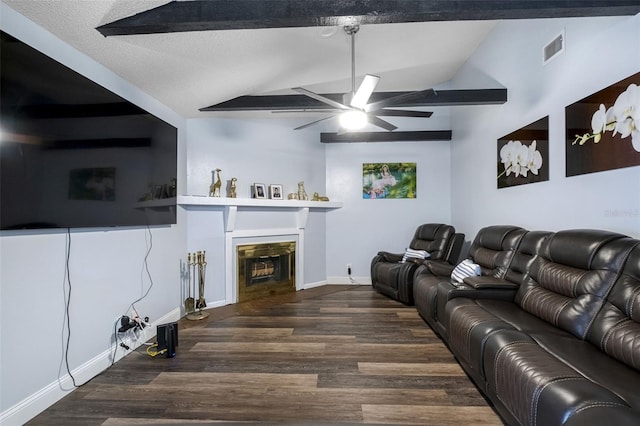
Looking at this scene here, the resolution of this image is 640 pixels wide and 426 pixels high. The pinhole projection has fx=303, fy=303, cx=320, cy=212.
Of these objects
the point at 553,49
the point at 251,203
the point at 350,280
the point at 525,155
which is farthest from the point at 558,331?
the point at 350,280

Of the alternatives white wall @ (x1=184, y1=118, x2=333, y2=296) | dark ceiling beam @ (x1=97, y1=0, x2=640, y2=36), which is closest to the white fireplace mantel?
white wall @ (x1=184, y1=118, x2=333, y2=296)

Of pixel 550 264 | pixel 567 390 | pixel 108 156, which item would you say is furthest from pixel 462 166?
pixel 108 156

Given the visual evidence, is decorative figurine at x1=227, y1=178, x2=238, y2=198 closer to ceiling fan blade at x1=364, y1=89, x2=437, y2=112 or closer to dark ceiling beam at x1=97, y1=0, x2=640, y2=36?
ceiling fan blade at x1=364, y1=89, x2=437, y2=112

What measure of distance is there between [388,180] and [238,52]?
342 cm

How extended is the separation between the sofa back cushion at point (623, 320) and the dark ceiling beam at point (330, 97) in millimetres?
2309

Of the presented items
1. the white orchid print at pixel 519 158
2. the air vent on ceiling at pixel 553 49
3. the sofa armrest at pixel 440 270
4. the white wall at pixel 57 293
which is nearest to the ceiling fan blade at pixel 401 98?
the air vent on ceiling at pixel 553 49

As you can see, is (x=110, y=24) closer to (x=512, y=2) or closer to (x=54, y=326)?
(x=54, y=326)

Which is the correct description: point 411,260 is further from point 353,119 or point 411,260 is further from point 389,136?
point 353,119

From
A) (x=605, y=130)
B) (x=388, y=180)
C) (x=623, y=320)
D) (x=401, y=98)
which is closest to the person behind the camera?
(x=623, y=320)

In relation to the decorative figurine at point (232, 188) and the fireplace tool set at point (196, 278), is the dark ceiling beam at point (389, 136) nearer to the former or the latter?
the decorative figurine at point (232, 188)

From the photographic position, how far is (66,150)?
1.99m

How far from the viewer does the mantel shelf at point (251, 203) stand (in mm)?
3735

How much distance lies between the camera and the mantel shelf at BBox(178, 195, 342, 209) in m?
3.73

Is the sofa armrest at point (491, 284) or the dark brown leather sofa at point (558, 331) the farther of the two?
the sofa armrest at point (491, 284)
